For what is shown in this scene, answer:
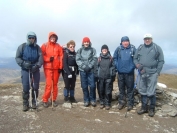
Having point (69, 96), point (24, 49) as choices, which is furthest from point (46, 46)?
point (69, 96)

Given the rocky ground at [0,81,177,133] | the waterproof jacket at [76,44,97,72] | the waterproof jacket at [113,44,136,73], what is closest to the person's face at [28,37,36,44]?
the waterproof jacket at [76,44,97,72]

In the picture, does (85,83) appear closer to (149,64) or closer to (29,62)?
(29,62)

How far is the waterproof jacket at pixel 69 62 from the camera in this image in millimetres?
9430

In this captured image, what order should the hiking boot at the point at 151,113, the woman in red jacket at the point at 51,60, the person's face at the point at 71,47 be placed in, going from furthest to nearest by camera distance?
the person's face at the point at 71,47, the woman in red jacket at the point at 51,60, the hiking boot at the point at 151,113

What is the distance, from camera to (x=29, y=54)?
855cm

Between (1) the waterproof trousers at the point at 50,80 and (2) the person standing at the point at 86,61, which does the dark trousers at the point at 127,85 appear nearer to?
(2) the person standing at the point at 86,61

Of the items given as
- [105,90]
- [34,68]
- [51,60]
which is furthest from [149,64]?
[34,68]

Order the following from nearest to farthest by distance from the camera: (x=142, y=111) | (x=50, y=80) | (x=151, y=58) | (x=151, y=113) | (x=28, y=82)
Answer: (x=151, y=58), (x=28, y=82), (x=151, y=113), (x=142, y=111), (x=50, y=80)

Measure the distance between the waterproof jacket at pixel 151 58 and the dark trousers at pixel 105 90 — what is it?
179cm

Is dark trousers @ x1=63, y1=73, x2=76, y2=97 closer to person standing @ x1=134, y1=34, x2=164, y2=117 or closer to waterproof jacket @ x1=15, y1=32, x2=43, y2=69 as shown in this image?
waterproof jacket @ x1=15, y1=32, x2=43, y2=69

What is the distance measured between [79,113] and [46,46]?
3682mm

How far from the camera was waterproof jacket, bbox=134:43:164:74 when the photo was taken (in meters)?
8.41

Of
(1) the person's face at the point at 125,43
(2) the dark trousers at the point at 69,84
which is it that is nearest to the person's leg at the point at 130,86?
(1) the person's face at the point at 125,43

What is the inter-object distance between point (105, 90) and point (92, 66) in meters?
1.42
